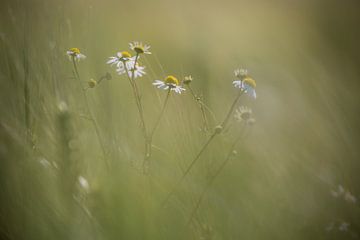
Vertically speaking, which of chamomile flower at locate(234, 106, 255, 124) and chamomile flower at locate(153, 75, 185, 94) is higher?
chamomile flower at locate(234, 106, 255, 124)

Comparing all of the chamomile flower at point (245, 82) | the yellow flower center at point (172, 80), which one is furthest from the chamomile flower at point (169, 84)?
the chamomile flower at point (245, 82)

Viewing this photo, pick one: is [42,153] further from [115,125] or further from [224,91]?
[224,91]

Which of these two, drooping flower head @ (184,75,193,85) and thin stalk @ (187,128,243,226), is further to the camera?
drooping flower head @ (184,75,193,85)

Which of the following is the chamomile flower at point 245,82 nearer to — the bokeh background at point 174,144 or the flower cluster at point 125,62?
the bokeh background at point 174,144

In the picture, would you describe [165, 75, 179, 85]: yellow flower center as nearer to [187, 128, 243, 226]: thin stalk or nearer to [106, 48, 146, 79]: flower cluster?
[106, 48, 146, 79]: flower cluster

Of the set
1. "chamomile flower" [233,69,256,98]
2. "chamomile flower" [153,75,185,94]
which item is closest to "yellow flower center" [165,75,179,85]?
"chamomile flower" [153,75,185,94]

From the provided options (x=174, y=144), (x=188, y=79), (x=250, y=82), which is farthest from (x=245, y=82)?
(x=174, y=144)

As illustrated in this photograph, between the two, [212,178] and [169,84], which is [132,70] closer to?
[169,84]

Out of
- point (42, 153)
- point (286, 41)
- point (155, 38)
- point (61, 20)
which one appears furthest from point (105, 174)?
point (155, 38)
